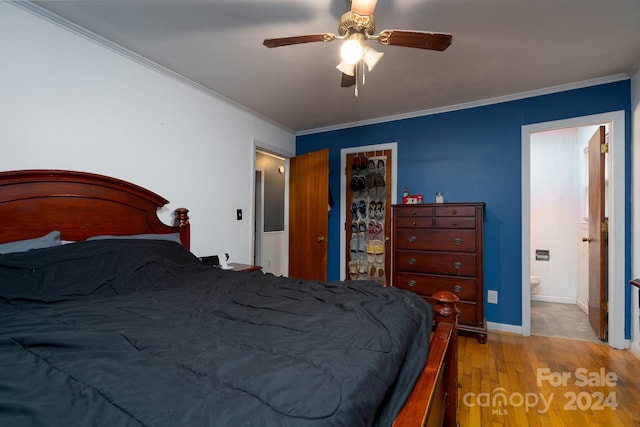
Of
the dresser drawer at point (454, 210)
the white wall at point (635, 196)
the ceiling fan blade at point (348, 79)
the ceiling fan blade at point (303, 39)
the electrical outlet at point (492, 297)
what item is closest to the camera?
the ceiling fan blade at point (303, 39)

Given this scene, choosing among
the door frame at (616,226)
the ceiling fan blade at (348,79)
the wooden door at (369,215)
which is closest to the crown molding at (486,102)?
the door frame at (616,226)

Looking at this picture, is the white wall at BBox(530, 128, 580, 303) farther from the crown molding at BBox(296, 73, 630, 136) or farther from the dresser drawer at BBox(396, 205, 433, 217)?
the dresser drawer at BBox(396, 205, 433, 217)

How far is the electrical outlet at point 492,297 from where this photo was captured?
303 cm

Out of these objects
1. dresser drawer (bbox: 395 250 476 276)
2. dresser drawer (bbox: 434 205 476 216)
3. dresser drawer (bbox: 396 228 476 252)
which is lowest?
dresser drawer (bbox: 395 250 476 276)

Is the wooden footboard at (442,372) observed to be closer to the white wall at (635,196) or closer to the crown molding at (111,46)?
the white wall at (635,196)

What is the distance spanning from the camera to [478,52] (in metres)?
2.20

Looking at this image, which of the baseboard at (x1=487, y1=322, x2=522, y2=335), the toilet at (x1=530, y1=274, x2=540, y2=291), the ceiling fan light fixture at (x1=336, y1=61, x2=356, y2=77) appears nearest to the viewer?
the ceiling fan light fixture at (x1=336, y1=61, x2=356, y2=77)

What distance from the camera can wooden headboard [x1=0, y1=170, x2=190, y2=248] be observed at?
64.0 inches

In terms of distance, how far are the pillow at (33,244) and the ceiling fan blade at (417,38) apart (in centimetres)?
217

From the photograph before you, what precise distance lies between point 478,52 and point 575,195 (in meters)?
3.09

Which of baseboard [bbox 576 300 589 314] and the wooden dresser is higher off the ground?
the wooden dresser

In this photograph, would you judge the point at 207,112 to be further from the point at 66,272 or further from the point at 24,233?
the point at 66,272

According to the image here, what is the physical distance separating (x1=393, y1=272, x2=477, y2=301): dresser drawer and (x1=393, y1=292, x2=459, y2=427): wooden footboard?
1.45 metres

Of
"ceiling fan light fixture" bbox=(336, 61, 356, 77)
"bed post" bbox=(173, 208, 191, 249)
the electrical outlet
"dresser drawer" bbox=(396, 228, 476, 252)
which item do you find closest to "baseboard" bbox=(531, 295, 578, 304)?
the electrical outlet
